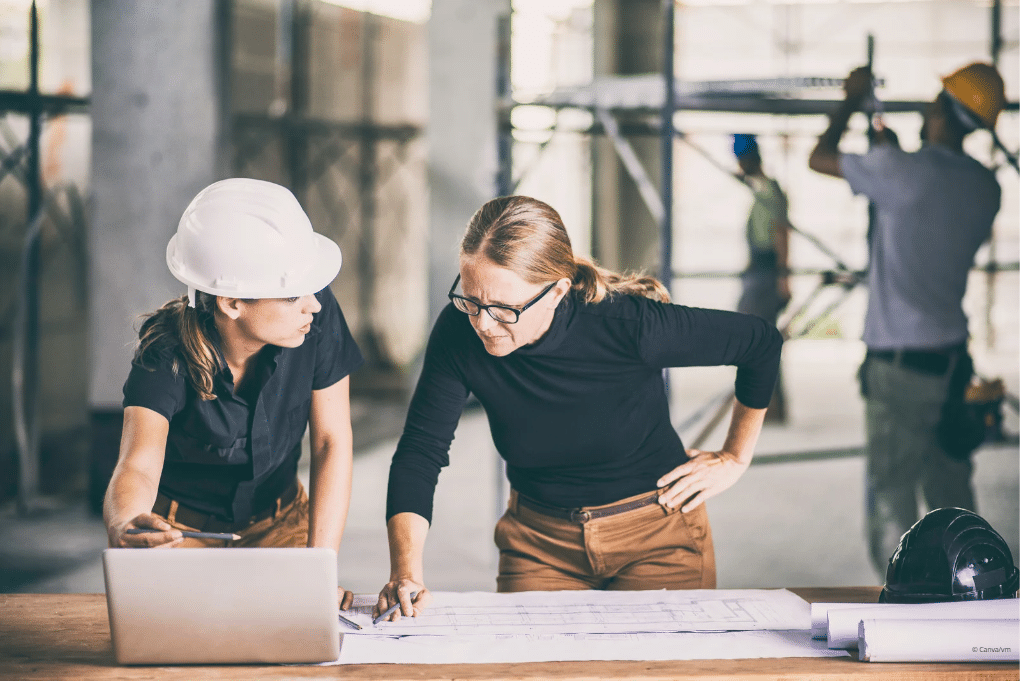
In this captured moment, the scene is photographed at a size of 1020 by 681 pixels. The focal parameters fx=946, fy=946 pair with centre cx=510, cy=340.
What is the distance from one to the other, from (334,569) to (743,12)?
12389 mm

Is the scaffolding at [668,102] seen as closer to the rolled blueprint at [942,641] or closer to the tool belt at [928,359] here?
the tool belt at [928,359]

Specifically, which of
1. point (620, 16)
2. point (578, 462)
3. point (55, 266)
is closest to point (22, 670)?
point (578, 462)

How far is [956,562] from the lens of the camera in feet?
5.60

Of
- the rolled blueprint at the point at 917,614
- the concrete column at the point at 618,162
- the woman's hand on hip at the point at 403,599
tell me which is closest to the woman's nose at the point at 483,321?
the woman's hand on hip at the point at 403,599

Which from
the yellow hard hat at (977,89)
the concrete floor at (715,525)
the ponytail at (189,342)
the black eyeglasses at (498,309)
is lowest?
the concrete floor at (715,525)

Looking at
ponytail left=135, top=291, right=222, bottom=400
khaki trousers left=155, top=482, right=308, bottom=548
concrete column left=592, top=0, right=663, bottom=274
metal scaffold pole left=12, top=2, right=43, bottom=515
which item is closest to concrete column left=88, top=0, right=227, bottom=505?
metal scaffold pole left=12, top=2, right=43, bottom=515

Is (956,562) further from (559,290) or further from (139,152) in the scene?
(139,152)

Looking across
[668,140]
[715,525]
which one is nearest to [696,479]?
[668,140]

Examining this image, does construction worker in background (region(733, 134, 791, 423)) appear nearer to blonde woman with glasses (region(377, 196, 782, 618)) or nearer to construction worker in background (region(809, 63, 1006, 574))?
construction worker in background (region(809, 63, 1006, 574))

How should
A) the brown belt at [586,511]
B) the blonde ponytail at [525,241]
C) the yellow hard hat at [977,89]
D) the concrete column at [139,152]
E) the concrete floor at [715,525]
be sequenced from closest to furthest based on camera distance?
the blonde ponytail at [525,241]
the brown belt at [586,511]
the yellow hard hat at [977,89]
the concrete floor at [715,525]
the concrete column at [139,152]

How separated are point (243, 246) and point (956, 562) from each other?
147cm

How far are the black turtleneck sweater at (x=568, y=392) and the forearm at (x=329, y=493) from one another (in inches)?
5.7

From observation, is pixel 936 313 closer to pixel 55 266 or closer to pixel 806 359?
pixel 55 266

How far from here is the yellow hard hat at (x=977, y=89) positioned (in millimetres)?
3650
